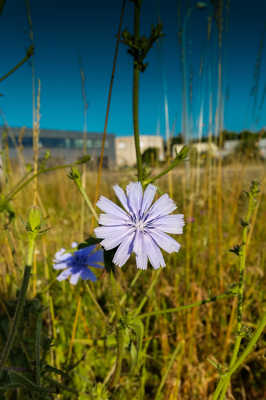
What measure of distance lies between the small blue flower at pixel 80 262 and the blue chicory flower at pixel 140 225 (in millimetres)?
407

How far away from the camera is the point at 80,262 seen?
3.61 ft

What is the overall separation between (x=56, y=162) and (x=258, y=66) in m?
3.03

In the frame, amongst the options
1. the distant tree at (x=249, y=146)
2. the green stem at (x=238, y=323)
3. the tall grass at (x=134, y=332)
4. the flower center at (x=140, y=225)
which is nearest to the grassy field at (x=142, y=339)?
the tall grass at (x=134, y=332)

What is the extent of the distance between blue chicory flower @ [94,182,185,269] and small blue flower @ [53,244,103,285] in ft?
1.34

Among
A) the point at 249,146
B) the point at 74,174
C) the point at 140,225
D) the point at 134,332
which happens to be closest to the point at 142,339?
the point at 134,332

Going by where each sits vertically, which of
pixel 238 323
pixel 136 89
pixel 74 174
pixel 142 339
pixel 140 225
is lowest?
pixel 142 339

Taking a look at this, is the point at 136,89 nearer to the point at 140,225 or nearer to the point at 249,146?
the point at 140,225

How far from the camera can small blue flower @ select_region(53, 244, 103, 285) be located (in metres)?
1.02

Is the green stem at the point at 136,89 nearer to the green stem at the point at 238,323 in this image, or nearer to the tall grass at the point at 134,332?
the tall grass at the point at 134,332

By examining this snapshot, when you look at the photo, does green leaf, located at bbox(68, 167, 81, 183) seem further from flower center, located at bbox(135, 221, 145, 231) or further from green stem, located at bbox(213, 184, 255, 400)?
green stem, located at bbox(213, 184, 255, 400)

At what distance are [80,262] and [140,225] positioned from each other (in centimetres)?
54

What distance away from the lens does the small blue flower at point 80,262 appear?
102cm

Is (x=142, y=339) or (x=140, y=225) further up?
(x=140, y=225)

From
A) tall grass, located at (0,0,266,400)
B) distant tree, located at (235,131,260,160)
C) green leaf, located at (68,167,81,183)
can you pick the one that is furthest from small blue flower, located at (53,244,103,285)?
distant tree, located at (235,131,260,160)
